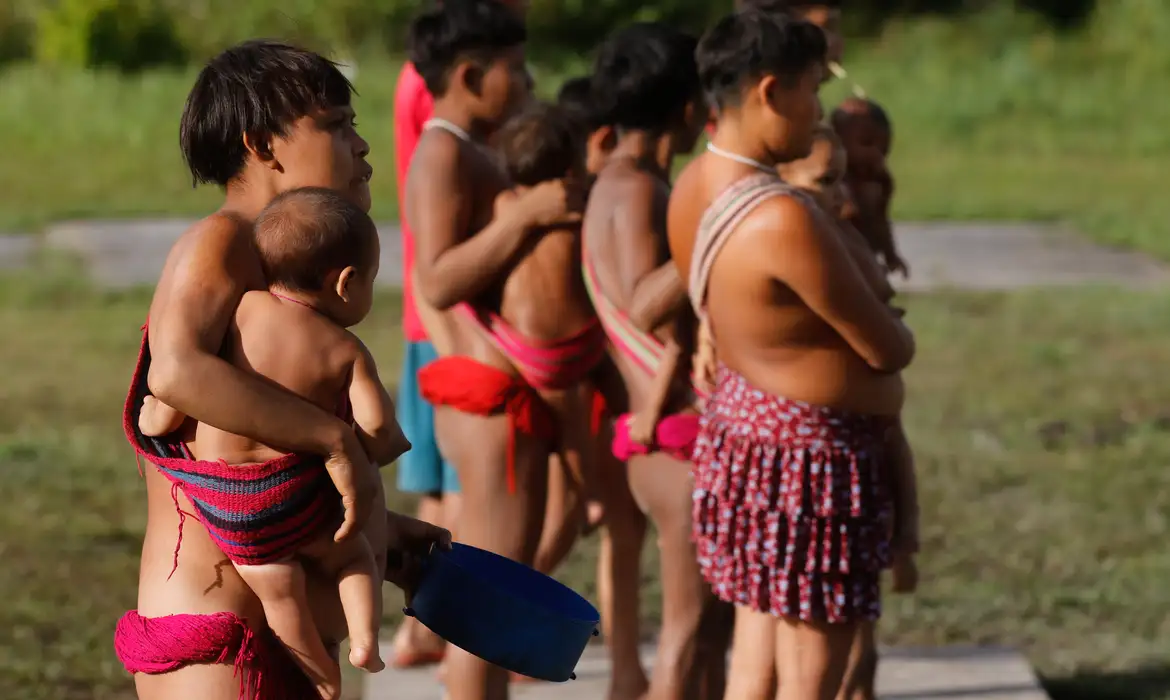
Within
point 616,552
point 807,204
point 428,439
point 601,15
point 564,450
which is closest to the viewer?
point 807,204

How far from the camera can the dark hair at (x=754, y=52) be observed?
324 centimetres

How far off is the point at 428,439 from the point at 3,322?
273 inches

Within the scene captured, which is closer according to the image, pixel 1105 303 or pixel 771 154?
pixel 771 154

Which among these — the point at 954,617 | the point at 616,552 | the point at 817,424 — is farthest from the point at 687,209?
the point at 954,617

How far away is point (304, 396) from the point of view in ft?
7.50

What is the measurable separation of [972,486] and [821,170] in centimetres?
406

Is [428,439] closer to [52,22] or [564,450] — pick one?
[564,450]

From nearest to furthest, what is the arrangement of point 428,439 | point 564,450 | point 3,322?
point 564,450 → point 428,439 → point 3,322

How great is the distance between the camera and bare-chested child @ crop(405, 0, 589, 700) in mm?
3898

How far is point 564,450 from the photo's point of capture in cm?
405

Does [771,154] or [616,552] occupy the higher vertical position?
[771,154]

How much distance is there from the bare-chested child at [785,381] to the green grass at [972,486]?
1970mm

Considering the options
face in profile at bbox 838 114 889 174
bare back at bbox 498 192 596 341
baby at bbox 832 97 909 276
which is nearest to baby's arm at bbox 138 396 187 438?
bare back at bbox 498 192 596 341

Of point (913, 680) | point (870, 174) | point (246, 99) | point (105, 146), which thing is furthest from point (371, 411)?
point (105, 146)
